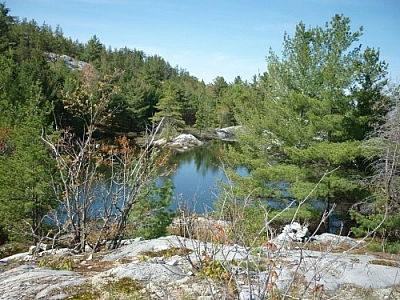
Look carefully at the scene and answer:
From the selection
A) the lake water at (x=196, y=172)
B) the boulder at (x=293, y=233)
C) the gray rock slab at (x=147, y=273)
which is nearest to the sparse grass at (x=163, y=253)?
the gray rock slab at (x=147, y=273)

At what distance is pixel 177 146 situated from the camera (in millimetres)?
43969

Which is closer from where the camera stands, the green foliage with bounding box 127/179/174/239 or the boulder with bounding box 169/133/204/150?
the green foliage with bounding box 127/179/174/239

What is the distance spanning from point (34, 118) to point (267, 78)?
9006mm

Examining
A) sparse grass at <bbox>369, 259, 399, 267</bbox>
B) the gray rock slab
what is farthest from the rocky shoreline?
sparse grass at <bbox>369, 259, 399, 267</bbox>

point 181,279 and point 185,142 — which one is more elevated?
point 181,279

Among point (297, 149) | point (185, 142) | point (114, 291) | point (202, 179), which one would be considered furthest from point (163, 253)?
point (185, 142)

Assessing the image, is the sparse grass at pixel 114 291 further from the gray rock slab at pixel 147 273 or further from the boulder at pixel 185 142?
the boulder at pixel 185 142

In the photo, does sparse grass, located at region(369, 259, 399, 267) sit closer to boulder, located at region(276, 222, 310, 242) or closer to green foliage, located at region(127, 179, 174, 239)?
boulder, located at region(276, 222, 310, 242)

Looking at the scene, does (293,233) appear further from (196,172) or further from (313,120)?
(196,172)

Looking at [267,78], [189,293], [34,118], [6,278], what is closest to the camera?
[189,293]

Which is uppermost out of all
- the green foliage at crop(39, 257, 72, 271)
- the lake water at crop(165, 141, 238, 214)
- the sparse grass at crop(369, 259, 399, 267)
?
the sparse grass at crop(369, 259, 399, 267)

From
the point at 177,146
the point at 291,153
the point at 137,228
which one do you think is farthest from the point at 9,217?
the point at 177,146

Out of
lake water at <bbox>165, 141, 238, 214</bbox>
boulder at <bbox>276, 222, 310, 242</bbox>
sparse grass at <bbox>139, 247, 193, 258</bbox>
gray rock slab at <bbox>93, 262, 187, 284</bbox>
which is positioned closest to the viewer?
boulder at <bbox>276, 222, 310, 242</bbox>

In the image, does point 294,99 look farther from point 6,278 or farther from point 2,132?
point 2,132
